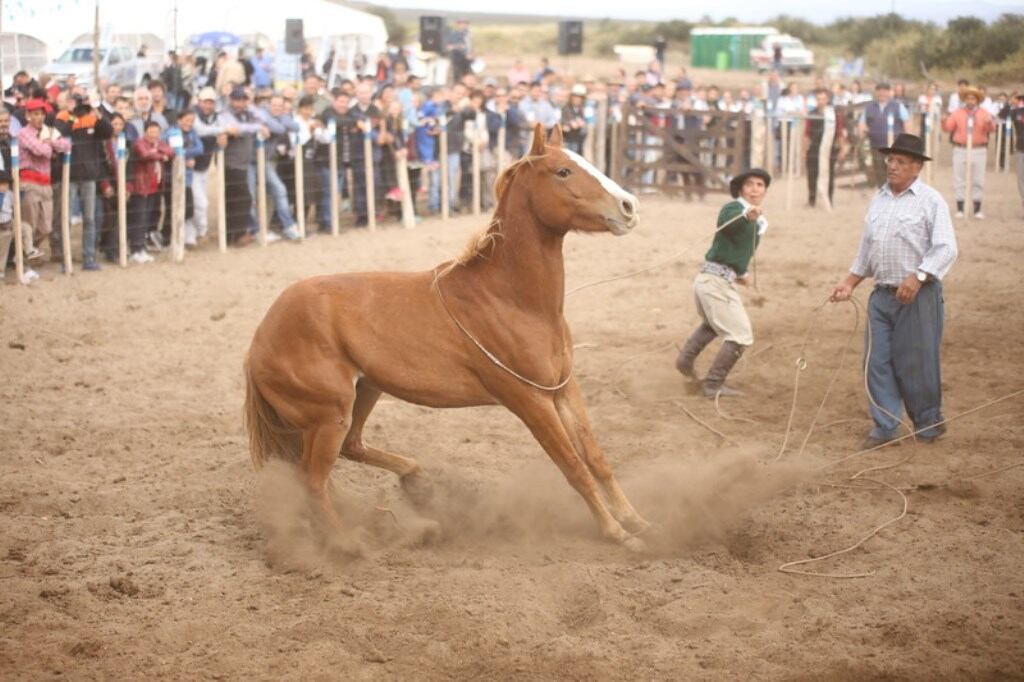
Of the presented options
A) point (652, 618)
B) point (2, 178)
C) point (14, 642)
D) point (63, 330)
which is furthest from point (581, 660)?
point (2, 178)

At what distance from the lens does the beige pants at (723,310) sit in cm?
845

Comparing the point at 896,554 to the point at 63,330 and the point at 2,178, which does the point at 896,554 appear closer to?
the point at 63,330

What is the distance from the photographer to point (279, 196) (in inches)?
600

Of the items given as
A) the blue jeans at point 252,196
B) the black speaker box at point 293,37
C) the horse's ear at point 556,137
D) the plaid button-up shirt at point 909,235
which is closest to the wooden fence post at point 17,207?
the blue jeans at point 252,196

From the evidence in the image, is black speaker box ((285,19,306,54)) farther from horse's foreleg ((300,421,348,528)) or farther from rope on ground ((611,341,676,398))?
horse's foreleg ((300,421,348,528))

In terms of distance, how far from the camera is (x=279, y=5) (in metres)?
34.0

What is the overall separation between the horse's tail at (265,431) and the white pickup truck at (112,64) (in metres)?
22.4

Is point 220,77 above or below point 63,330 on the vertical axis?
above

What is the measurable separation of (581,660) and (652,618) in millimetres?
533

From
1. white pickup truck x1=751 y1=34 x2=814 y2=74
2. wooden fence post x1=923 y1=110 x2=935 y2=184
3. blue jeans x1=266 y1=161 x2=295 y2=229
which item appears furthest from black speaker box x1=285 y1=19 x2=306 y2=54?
white pickup truck x1=751 y1=34 x2=814 y2=74

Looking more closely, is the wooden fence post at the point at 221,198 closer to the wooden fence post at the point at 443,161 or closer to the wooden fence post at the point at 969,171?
the wooden fence post at the point at 443,161

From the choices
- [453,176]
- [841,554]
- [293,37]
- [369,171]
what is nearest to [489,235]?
[841,554]

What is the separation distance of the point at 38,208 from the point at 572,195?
871cm

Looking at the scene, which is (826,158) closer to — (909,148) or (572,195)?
(909,148)
